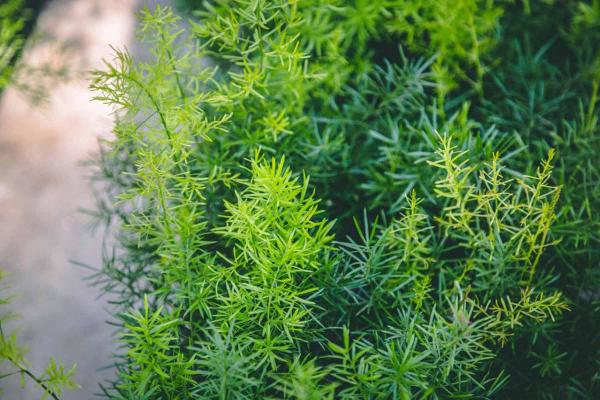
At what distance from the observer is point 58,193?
7.98ft

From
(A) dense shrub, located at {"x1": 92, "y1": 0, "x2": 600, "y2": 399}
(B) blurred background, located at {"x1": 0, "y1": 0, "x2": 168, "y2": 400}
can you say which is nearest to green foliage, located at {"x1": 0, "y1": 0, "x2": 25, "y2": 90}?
(B) blurred background, located at {"x1": 0, "y1": 0, "x2": 168, "y2": 400}

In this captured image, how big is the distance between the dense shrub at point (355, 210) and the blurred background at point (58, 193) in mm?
726

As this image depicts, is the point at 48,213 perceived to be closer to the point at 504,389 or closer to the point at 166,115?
the point at 166,115

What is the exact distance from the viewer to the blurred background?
2045 mm

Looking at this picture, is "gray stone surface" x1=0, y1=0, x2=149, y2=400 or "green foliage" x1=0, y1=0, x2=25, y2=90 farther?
"gray stone surface" x1=0, y1=0, x2=149, y2=400

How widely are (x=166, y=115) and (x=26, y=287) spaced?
1.59 meters

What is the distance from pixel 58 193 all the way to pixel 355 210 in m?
1.67

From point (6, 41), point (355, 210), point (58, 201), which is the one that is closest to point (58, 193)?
point (58, 201)

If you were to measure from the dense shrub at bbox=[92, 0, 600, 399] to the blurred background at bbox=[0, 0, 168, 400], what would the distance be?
28.6 inches

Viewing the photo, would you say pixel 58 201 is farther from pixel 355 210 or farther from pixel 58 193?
pixel 355 210

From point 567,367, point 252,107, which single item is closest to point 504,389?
point 567,367

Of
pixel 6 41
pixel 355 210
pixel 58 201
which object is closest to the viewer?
pixel 355 210

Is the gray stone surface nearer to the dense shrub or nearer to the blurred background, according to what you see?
the blurred background

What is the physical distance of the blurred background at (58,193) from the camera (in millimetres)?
2045
